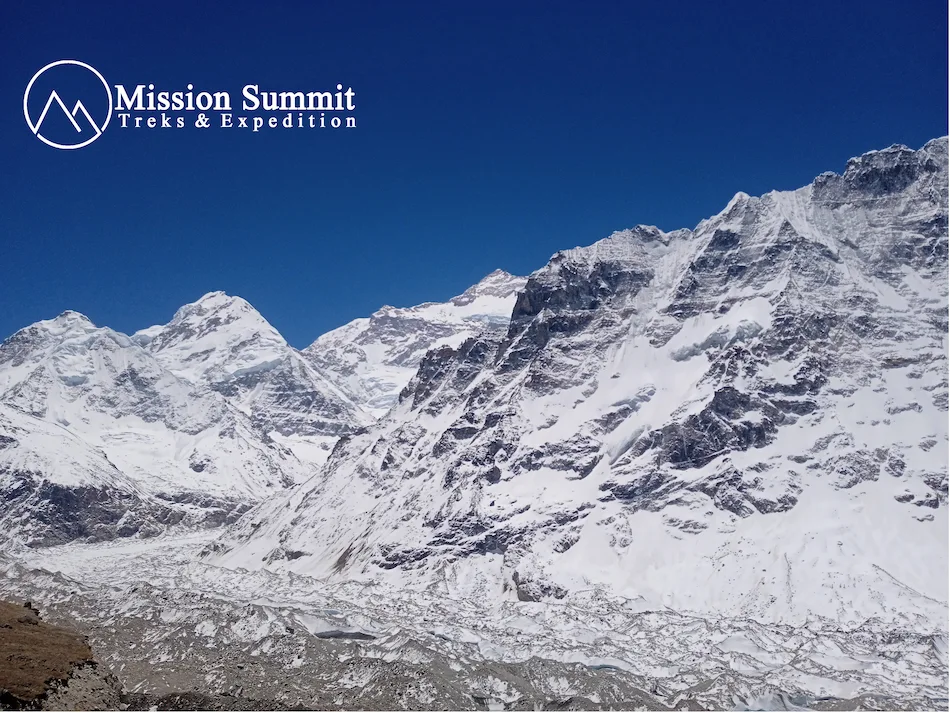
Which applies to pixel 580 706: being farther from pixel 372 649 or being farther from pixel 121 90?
pixel 121 90

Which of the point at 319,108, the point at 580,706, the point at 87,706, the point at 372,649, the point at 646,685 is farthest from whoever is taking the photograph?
the point at 372,649

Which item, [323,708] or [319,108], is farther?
[323,708]

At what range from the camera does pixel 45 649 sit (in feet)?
574

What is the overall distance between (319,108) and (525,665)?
10219 centimetres

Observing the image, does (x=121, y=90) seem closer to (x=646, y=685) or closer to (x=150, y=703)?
(x=150, y=703)

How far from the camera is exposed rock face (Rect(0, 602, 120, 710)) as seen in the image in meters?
146

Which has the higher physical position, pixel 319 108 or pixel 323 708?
pixel 319 108

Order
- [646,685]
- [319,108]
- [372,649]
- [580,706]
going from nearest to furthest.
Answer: [319,108] → [580,706] → [646,685] → [372,649]

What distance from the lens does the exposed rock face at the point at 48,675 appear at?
478 feet

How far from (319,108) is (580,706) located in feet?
321

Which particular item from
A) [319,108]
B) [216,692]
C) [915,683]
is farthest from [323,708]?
[915,683]

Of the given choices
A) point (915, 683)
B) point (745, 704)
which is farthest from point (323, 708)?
point (915, 683)

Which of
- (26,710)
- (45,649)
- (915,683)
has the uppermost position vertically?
(915,683)

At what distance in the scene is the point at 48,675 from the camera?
156250 mm
